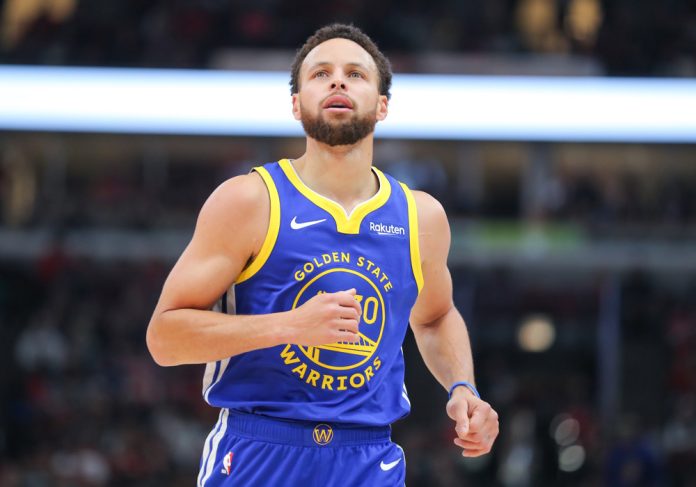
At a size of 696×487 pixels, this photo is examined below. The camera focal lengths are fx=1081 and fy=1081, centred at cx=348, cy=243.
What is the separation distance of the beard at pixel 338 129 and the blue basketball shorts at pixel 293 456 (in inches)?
41.7

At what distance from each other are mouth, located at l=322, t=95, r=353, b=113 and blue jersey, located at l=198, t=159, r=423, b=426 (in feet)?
1.02

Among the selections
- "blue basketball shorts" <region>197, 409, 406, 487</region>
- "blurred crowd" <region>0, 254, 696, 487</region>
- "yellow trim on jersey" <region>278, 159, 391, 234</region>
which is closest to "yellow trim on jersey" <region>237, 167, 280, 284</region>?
"yellow trim on jersey" <region>278, 159, 391, 234</region>

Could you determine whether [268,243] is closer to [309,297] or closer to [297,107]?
[309,297]

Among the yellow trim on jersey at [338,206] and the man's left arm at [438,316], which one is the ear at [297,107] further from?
the man's left arm at [438,316]

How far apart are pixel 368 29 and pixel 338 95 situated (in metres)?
12.5

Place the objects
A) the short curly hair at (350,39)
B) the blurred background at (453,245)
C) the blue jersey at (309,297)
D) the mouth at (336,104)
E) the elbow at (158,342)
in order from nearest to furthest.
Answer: the elbow at (158,342) → the blue jersey at (309,297) → the mouth at (336,104) → the short curly hair at (350,39) → the blurred background at (453,245)

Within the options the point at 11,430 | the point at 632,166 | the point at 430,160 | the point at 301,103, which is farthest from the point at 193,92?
the point at 301,103

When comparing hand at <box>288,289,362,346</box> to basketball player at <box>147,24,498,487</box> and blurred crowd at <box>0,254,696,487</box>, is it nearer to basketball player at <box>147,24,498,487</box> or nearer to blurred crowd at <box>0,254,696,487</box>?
basketball player at <box>147,24,498,487</box>

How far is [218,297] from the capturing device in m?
3.91

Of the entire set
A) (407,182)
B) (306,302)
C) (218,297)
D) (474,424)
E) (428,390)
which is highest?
(407,182)

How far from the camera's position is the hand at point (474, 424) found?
3.88m

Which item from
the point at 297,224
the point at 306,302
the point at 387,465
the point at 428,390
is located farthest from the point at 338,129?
the point at 428,390

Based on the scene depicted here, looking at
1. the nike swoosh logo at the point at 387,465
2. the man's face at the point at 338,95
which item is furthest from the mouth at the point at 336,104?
the nike swoosh logo at the point at 387,465

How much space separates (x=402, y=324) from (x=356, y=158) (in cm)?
66
